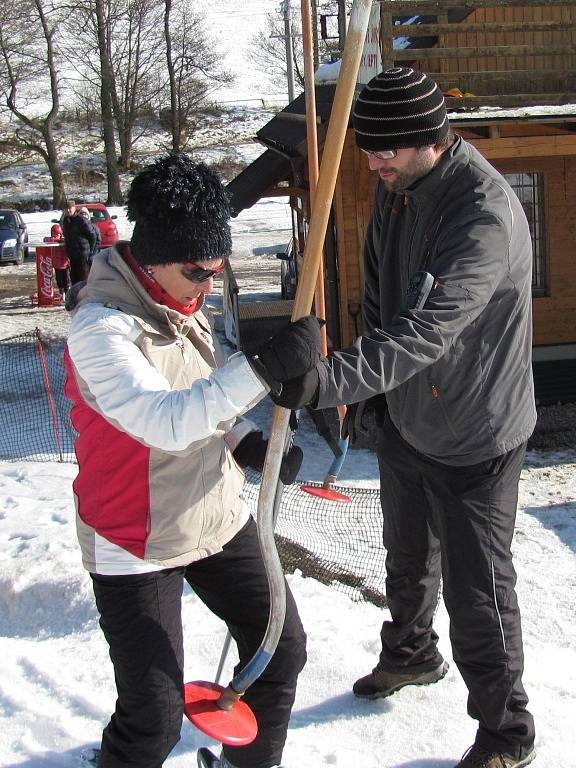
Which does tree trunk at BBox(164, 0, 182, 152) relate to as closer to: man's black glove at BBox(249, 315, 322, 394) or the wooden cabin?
the wooden cabin

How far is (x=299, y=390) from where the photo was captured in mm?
2057

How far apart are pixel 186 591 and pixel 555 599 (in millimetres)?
2148

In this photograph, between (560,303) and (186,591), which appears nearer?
(186,591)

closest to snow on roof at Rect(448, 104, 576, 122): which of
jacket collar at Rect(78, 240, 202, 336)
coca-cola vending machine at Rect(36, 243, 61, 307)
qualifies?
jacket collar at Rect(78, 240, 202, 336)

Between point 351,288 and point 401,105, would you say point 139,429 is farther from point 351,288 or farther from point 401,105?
point 351,288

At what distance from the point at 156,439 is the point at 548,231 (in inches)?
374

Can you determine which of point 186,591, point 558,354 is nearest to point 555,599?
point 186,591

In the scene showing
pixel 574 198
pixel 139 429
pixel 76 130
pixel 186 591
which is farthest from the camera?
Answer: pixel 76 130

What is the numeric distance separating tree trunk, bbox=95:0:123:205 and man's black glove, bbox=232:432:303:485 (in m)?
33.6

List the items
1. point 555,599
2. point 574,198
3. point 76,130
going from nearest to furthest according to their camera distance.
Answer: point 555,599 < point 574,198 < point 76,130

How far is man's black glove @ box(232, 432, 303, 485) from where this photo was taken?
250 centimetres

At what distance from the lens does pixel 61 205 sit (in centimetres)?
3419

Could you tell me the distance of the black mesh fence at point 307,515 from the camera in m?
4.87

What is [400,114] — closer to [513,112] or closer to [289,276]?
[513,112]
